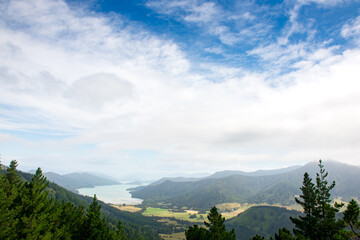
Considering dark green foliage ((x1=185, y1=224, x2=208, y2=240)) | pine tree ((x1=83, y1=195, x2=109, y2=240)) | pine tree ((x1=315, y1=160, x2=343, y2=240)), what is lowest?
dark green foliage ((x1=185, y1=224, x2=208, y2=240))

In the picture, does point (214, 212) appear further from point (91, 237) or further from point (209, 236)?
point (91, 237)

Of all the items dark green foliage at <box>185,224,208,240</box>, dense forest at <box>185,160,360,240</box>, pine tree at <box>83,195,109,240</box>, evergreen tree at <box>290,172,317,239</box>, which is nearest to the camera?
dense forest at <box>185,160,360,240</box>

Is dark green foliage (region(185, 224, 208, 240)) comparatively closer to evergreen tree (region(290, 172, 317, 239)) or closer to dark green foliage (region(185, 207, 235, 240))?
dark green foliage (region(185, 207, 235, 240))

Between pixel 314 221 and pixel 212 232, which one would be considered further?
pixel 212 232

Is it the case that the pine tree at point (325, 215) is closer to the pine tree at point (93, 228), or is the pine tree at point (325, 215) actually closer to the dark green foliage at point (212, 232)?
the dark green foliage at point (212, 232)

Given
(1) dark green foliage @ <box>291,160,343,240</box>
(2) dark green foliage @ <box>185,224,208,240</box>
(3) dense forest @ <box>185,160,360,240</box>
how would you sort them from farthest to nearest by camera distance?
1. (2) dark green foliage @ <box>185,224,208,240</box>
2. (1) dark green foliage @ <box>291,160,343,240</box>
3. (3) dense forest @ <box>185,160,360,240</box>

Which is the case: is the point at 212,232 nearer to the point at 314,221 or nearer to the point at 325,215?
the point at 314,221

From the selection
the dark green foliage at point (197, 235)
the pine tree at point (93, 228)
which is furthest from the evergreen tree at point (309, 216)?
the pine tree at point (93, 228)

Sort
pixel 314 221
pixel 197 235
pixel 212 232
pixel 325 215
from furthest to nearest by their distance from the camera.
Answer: pixel 212 232, pixel 197 235, pixel 325 215, pixel 314 221

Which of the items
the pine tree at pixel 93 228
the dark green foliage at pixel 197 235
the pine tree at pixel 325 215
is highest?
the pine tree at pixel 325 215

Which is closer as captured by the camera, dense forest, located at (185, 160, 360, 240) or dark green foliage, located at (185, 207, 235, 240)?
dense forest, located at (185, 160, 360, 240)

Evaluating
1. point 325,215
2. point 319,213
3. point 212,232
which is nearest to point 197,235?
point 212,232

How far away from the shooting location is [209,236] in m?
46.9

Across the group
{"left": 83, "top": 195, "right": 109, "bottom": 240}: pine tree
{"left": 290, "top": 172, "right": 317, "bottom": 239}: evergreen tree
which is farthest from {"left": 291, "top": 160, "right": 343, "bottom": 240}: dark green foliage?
{"left": 83, "top": 195, "right": 109, "bottom": 240}: pine tree
